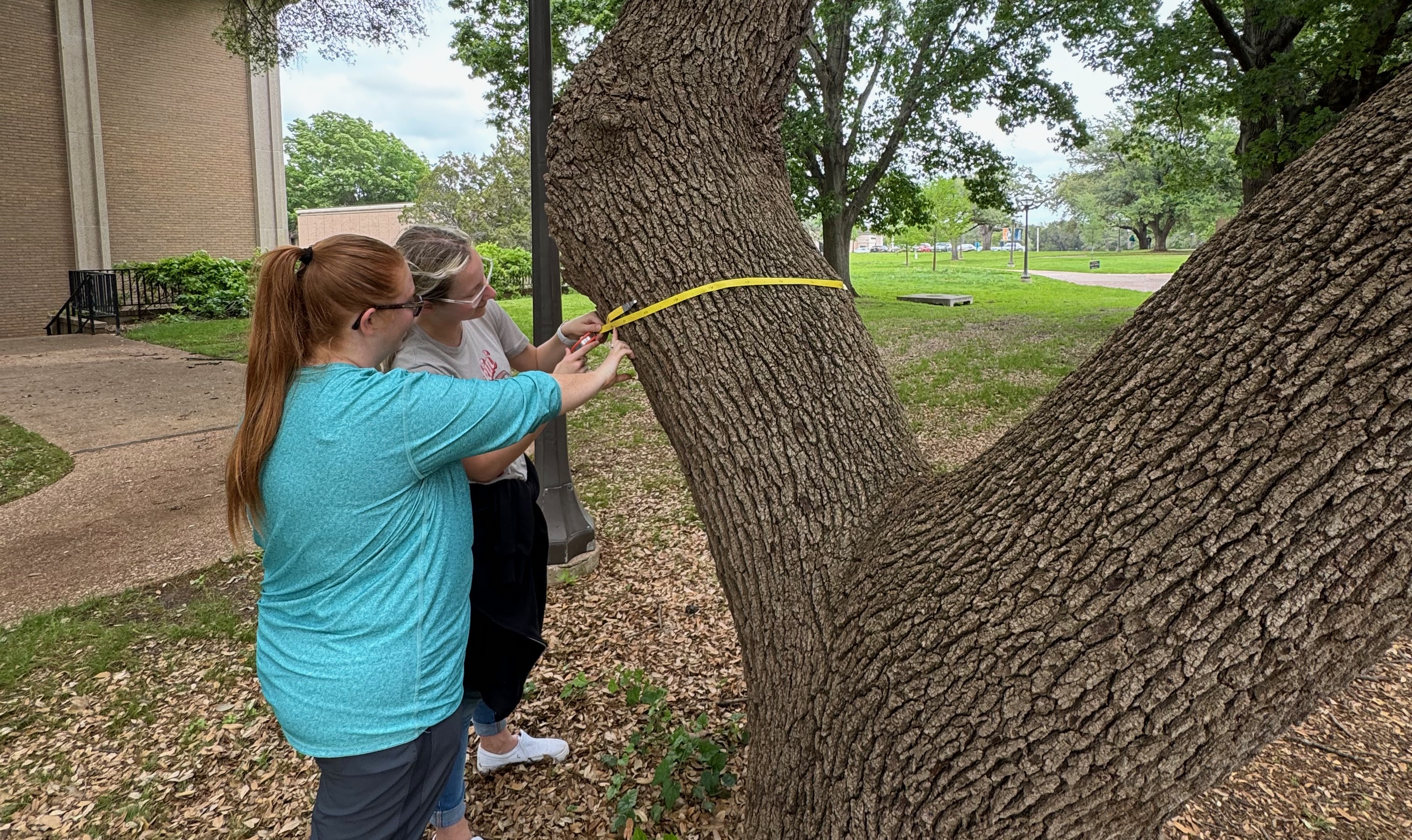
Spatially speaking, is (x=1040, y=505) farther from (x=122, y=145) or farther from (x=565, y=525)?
(x=122, y=145)

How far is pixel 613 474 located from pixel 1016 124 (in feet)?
46.8

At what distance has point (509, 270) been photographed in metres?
25.5

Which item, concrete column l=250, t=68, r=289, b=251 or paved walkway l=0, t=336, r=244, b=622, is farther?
concrete column l=250, t=68, r=289, b=251

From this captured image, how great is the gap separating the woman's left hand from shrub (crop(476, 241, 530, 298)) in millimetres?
22822

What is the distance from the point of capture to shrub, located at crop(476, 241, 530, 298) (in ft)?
81.4

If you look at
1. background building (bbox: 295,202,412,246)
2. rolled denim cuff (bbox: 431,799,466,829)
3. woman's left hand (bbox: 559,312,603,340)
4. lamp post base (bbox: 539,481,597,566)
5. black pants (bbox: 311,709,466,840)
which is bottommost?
rolled denim cuff (bbox: 431,799,466,829)

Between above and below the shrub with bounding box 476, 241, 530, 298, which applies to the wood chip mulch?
below

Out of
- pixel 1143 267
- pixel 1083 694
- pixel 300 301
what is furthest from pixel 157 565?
pixel 1143 267

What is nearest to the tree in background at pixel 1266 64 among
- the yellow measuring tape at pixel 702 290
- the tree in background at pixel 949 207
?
the yellow measuring tape at pixel 702 290

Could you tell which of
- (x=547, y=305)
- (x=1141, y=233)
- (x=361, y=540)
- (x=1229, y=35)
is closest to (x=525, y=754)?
(x=361, y=540)

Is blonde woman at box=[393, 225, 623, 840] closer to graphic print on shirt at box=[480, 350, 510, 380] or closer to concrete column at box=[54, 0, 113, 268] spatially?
graphic print on shirt at box=[480, 350, 510, 380]

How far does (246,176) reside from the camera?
21.6 metres

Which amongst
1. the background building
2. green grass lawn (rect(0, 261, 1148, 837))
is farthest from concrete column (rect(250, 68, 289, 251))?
green grass lawn (rect(0, 261, 1148, 837))

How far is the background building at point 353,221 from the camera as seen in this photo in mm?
34500
